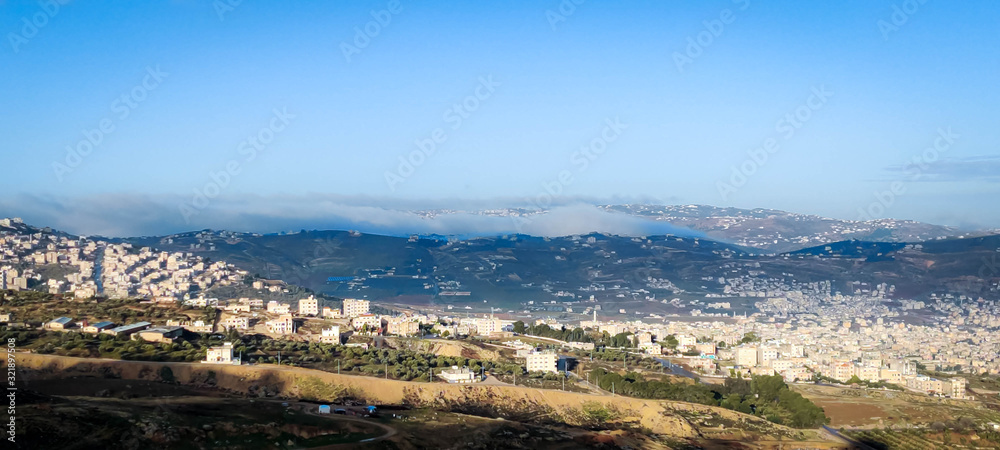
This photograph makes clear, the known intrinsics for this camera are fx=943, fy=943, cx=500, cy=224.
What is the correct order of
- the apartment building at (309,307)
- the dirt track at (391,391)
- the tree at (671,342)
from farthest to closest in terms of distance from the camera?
the apartment building at (309,307) → the tree at (671,342) → the dirt track at (391,391)

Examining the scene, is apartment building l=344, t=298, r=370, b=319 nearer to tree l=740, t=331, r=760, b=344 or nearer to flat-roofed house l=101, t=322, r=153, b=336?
flat-roofed house l=101, t=322, r=153, b=336

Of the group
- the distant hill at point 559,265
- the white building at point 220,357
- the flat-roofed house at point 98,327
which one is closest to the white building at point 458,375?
the white building at point 220,357

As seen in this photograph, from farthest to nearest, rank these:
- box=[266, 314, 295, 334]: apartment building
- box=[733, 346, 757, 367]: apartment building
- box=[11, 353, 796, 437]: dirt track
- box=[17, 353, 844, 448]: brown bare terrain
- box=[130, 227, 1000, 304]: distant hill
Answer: box=[130, 227, 1000, 304]: distant hill < box=[733, 346, 757, 367]: apartment building < box=[266, 314, 295, 334]: apartment building < box=[11, 353, 796, 437]: dirt track < box=[17, 353, 844, 448]: brown bare terrain

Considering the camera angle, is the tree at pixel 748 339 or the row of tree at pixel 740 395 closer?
the row of tree at pixel 740 395

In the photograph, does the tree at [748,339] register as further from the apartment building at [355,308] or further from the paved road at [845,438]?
the apartment building at [355,308]

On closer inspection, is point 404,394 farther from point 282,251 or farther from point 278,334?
point 282,251

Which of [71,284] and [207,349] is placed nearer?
[207,349]

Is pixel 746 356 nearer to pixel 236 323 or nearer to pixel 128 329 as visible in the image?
pixel 236 323

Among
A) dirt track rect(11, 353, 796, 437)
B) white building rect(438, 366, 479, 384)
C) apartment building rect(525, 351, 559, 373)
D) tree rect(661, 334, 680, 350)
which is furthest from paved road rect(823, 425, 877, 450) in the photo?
tree rect(661, 334, 680, 350)

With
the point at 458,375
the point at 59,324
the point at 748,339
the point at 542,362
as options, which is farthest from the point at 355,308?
the point at 458,375

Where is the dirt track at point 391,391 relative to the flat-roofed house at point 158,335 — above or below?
below

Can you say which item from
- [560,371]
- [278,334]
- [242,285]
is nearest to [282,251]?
[242,285]
